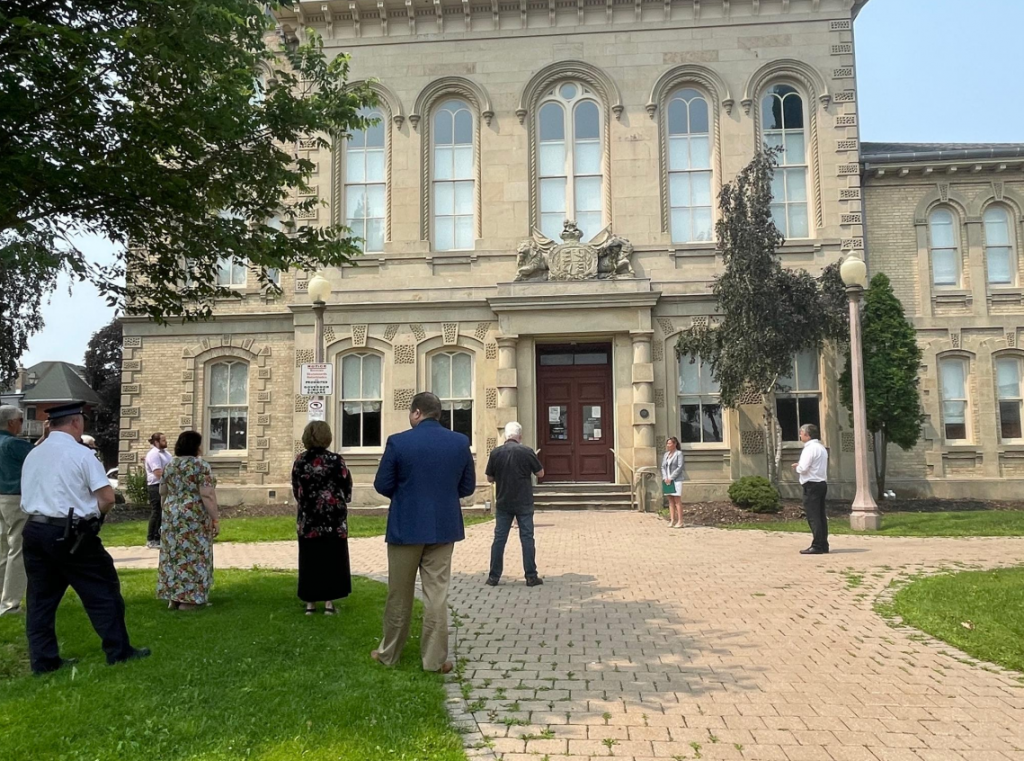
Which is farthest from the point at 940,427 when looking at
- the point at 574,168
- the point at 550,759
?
the point at 550,759

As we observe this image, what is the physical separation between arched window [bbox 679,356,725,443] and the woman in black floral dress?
12.3 metres

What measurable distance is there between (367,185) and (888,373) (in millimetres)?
13374

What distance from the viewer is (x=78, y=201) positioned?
741 centimetres

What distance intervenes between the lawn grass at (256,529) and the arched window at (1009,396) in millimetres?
13055

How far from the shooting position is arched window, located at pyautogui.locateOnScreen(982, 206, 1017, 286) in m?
19.3

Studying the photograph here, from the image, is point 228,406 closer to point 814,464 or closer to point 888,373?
point 814,464

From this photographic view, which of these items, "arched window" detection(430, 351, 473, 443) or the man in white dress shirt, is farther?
"arched window" detection(430, 351, 473, 443)

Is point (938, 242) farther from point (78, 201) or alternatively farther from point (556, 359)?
point (78, 201)

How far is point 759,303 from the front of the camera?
1588 centimetres

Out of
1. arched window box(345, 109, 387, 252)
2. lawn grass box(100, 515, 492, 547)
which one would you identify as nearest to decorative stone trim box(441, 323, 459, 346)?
arched window box(345, 109, 387, 252)

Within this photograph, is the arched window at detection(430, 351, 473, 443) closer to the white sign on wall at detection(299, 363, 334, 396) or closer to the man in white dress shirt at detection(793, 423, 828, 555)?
the white sign on wall at detection(299, 363, 334, 396)

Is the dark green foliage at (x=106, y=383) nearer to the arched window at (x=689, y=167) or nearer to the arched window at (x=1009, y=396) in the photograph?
the arched window at (x=689, y=167)

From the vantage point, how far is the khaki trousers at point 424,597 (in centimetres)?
551

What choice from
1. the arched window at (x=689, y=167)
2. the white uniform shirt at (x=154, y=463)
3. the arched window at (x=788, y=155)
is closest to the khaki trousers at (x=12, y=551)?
the white uniform shirt at (x=154, y=463)
